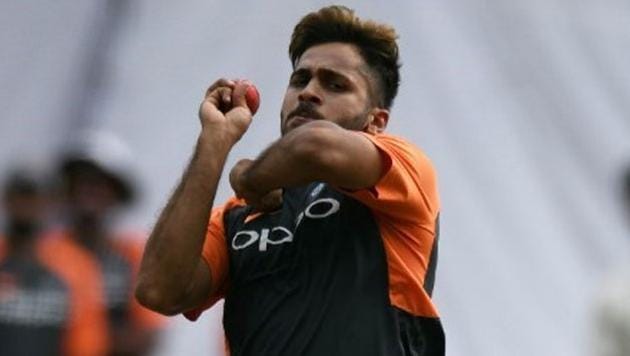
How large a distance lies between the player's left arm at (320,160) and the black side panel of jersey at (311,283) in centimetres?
13

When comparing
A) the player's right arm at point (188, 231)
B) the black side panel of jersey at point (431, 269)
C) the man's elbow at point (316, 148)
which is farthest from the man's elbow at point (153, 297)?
the black side panel of jersey at point (431, 269)

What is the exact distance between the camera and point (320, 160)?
3961 mm

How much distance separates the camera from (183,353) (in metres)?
7.36

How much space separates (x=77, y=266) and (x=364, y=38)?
266cm

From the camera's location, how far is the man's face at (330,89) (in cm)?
430

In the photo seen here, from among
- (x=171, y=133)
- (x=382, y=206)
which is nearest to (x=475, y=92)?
(x=171, y=133)

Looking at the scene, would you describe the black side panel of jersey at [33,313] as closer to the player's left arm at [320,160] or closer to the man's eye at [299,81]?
the man's eye at [299,81]

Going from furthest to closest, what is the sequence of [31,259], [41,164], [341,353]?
1. [41,164]
2. [31,259]
3. [341,353]

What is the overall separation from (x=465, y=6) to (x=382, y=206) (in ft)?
12.4

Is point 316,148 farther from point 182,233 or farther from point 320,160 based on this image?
point 182,233

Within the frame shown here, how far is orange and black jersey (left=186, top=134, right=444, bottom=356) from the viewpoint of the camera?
4047 mm

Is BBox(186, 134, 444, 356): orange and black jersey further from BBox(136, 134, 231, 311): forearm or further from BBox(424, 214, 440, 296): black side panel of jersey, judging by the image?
BBox(136, 134, 231, 311): forearm

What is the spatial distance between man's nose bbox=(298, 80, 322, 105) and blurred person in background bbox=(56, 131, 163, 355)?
104 inches

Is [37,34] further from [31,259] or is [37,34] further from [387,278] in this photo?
[387,278]
